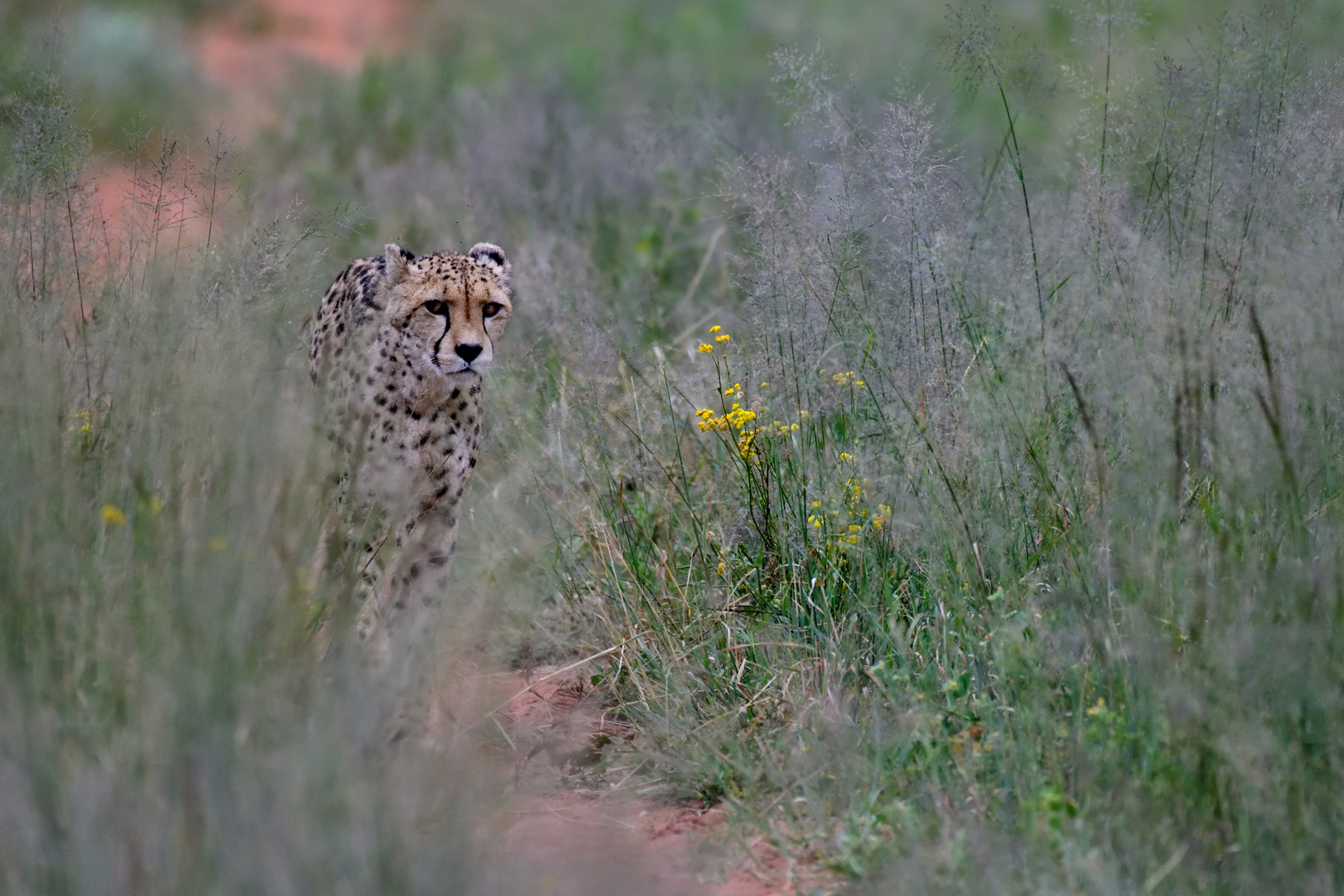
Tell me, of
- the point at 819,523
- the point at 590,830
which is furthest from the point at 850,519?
the point at 590,830

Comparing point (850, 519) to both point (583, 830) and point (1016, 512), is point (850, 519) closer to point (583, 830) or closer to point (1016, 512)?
point (1016, 512)

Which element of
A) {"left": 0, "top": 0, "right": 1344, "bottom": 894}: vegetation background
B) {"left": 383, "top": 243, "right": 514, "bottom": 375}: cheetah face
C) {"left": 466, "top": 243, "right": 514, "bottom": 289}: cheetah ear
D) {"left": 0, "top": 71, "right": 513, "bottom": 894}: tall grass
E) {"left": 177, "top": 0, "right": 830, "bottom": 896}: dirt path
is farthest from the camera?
{"left": 466, "top": 243, "right": 514, "bottom": 289}: cheetah ear

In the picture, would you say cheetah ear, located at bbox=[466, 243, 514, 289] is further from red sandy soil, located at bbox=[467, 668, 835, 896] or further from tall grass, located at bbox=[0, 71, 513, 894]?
red sandy soil, located at bbox=[467, 668, 835, 896]

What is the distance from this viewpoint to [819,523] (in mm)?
3564

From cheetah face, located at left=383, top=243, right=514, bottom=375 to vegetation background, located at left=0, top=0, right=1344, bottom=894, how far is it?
232 millimetres

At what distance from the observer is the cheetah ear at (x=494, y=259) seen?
403cm

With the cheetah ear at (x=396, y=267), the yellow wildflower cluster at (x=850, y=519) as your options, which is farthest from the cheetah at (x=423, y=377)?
the yellow wildflower cluster at (x=850, y=519)

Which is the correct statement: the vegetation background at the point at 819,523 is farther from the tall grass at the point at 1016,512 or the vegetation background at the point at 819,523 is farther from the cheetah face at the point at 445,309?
the cheetah face at the point at 445,309

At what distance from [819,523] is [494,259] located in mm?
1253

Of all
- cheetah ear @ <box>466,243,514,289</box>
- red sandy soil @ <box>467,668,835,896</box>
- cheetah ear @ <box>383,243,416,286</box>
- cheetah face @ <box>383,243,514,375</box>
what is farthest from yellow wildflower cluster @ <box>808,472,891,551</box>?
cheetah ear @ <box>383,243,416,286</box>

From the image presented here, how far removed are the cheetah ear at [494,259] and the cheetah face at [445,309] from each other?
2.2 inches

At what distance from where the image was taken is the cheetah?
12.5 feet

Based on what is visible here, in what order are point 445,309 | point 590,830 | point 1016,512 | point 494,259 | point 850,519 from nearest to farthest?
1. point 590,830
2. point 1016,512
3. point 850,519
4. point 445,309
5. point 494,259

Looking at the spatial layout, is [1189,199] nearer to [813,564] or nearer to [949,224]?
[949,224]
